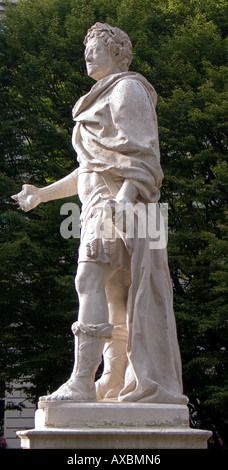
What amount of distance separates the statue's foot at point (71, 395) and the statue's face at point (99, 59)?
2.69 metres

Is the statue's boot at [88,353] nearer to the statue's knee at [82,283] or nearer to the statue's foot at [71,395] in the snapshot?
the statue's foot at [71,395]

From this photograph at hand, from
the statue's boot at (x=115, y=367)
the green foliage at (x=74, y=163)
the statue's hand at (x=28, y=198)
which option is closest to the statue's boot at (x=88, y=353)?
the statue's boot at (x=115, y=367)

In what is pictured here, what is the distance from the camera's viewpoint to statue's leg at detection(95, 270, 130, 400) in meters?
6.61

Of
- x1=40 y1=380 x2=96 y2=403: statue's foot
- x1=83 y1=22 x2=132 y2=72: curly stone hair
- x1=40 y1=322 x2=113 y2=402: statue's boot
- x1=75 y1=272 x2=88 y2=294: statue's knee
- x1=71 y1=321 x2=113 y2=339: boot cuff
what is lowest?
x1=40 y1=380 x2=96 y2=403: statue's foot

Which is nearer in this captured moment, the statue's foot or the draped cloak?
the statue's foot

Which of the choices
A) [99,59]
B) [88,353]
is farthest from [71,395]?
[99,59]

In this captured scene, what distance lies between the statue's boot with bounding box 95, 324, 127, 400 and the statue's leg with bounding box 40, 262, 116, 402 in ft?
1.15

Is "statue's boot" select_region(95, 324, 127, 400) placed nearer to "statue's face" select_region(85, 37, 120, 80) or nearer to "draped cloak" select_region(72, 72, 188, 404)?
"draped cloak" select_region(72, 72, 188, 404)

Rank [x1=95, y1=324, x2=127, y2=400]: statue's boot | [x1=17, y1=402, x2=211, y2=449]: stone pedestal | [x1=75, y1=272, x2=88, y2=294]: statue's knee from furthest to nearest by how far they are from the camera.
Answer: [x1=95, y1=324, x2=127, y2=400]: statue's boot
[x1=75, y1=272, x2=88, y2=294]: statue's knee
[x1=17, y1=402, x2=211, y2=449]: stone pedestal

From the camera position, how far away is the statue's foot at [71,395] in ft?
19.8

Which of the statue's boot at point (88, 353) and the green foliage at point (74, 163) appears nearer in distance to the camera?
the statue's boot at point (88, 353)

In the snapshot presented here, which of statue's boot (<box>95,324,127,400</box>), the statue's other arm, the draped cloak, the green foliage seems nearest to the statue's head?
the draped cloak

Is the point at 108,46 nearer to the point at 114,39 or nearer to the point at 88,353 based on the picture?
the point at 114,39
